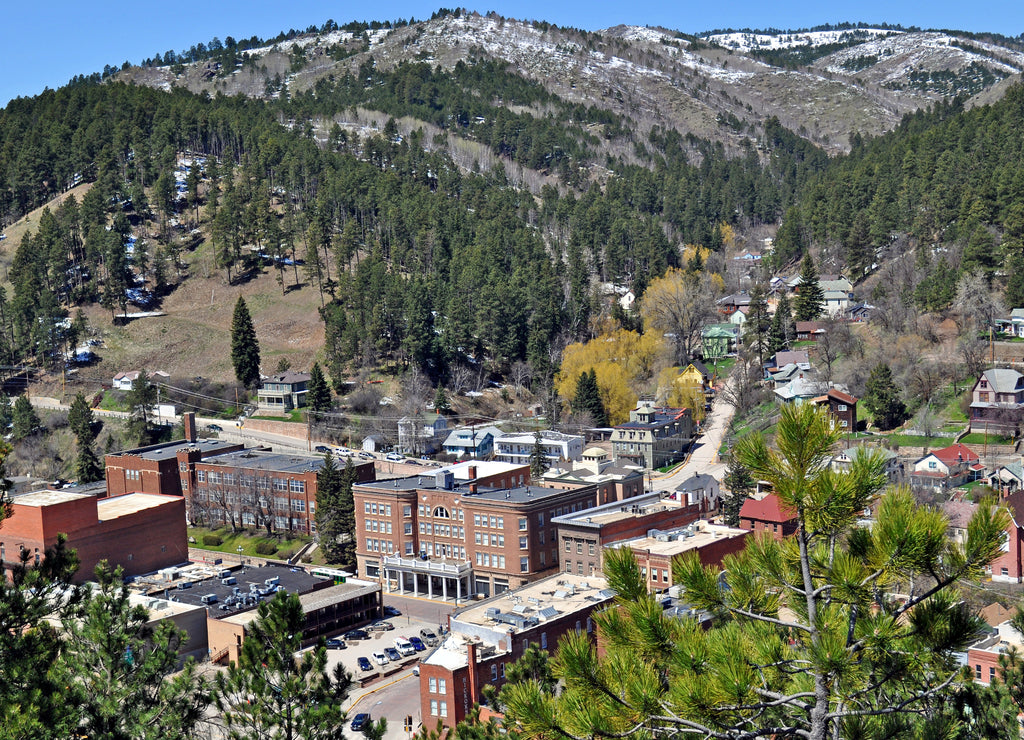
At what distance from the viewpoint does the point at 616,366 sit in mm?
80250

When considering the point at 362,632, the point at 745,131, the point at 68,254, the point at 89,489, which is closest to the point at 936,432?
the point at 362,632

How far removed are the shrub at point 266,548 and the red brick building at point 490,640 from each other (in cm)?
2276

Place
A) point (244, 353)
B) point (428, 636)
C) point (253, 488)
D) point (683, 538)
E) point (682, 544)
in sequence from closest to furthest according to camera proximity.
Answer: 1. point (682, 544)
2. point (683, 538)
3. point (428, 636)
4. point (253, 488)
5. point (244, 353)

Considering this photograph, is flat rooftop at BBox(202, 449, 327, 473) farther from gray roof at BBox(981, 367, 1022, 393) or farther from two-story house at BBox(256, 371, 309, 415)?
gray roof at BBox(981, 367, 1022, 393)

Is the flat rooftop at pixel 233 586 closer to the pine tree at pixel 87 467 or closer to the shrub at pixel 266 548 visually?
the shrub at pixel 266 548

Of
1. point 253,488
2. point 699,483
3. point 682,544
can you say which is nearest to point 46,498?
point 253,488

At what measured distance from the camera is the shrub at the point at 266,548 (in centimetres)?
6262

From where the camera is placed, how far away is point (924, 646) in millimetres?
9508

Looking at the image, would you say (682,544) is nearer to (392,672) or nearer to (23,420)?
(392,672)

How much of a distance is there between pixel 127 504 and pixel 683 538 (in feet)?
97.5

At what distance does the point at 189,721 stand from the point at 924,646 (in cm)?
1091

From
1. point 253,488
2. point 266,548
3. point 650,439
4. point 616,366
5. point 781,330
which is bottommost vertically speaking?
point 266,548

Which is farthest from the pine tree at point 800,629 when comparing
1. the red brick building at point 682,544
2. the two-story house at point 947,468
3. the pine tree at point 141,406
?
the pine tree at point 141,406

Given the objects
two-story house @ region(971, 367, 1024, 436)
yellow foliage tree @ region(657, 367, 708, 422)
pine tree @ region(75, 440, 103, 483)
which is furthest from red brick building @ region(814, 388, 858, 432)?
pine tree @ region(75, 440, 103, 483)
